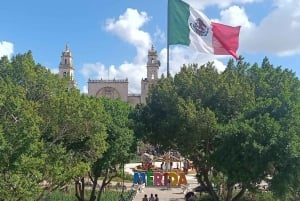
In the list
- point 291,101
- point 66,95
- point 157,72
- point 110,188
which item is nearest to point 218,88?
point 291,101

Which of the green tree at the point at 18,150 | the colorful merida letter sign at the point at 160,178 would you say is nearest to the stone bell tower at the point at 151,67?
the colorful merida letter sign at the point at 160,178

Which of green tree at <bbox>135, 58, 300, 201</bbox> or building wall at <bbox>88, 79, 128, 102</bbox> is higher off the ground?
building wall at <bbox>88, 79, 128, 102</bbox>

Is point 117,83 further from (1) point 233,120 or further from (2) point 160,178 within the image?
(1) point 233,120

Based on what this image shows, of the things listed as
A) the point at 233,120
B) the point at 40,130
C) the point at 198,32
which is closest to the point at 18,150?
the point at 40,130

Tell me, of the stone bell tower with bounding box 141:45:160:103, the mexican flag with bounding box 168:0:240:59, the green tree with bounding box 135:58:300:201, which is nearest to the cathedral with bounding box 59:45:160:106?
the stone bell tower with bounding box 141:45:160:103

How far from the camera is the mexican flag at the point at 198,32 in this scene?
23906 mm

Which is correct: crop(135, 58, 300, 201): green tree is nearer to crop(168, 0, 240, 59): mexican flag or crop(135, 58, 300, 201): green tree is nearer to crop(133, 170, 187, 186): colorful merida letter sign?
crop(168, 0, 240, 59): mexican flag

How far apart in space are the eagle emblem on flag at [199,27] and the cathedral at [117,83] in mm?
79798

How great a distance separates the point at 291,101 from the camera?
20.5 meters

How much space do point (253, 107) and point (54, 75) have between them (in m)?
7.98

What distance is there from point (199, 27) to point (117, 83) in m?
82.8

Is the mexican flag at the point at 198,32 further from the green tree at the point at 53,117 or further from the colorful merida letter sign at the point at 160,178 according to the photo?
the colorful merida letter sign at the point at 160,178

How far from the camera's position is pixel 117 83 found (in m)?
106

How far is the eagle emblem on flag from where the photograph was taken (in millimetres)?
24125
